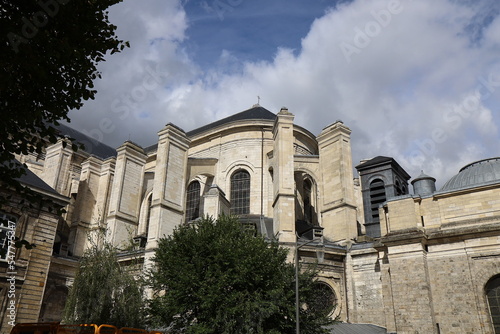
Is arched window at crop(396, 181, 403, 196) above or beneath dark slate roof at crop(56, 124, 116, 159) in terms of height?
beneath

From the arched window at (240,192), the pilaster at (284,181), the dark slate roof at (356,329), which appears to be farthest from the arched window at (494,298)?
the arched window at (240,192)

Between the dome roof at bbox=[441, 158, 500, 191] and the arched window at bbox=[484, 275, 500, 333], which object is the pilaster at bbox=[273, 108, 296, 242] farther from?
the arched window at bbox=[484, 275, 500, 333]

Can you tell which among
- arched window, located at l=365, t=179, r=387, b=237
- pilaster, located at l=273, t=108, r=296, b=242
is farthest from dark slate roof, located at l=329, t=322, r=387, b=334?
arched window, located at l=365, t=179, r=387, b=237

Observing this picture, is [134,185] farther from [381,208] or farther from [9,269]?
[381,208]

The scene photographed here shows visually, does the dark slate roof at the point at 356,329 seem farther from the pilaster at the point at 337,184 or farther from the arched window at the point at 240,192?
the arched window at the point at 240,192

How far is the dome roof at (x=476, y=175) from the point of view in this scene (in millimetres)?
14355

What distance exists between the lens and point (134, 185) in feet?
80.2

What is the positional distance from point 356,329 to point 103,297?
9.03 metres

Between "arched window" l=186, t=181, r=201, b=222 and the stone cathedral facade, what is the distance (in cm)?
7

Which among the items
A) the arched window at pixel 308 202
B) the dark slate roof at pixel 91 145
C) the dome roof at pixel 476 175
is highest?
the dark slate roof at pixel 91 145

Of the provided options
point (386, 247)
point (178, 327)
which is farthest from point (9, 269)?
point (386, 247)

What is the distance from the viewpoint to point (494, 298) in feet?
41.4

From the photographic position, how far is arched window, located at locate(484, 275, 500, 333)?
488 inches

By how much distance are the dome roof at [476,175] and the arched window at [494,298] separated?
3102 millimetres
